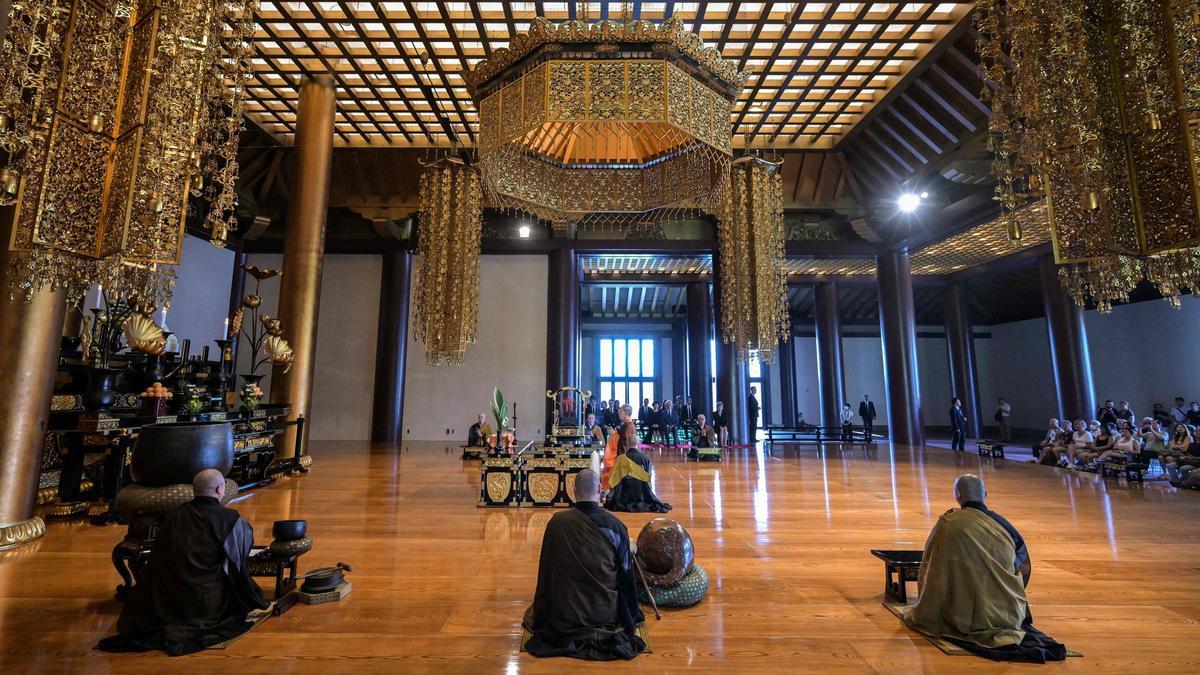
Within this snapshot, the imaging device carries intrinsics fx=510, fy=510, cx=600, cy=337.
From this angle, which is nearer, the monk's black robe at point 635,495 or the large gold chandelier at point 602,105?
the large gold chandelier at point 602,105

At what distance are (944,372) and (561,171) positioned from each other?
1829cm

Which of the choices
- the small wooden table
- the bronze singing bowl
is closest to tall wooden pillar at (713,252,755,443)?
the small wooden table

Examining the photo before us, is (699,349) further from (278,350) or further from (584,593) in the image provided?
(584,593)

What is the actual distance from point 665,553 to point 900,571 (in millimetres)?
1181

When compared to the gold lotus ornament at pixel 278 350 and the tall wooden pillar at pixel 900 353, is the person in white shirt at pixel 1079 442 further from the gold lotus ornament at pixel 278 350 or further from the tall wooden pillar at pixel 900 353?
the gold lotus ornament at pixel 278 350

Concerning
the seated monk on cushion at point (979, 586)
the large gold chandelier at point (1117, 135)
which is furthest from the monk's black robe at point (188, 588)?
the large gold chandelier at point (1117, 135)

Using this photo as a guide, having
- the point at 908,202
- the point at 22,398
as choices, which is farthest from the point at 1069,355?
the point at 22,398

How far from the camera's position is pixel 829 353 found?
14297mm

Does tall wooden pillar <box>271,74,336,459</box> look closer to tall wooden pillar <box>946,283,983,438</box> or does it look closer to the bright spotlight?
the bright spotlight

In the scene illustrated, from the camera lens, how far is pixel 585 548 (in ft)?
6.90

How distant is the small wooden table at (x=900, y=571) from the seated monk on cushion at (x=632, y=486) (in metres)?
2.28

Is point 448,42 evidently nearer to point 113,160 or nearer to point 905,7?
point 113,160

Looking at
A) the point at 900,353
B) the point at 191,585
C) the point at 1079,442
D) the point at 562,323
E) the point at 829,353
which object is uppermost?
the point at 562,323

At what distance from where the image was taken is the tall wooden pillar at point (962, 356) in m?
13.9
